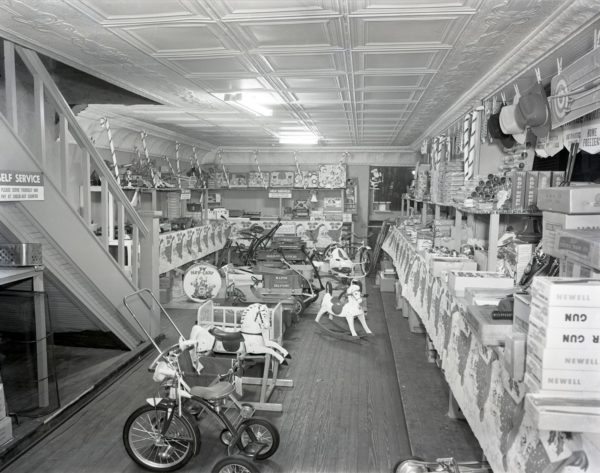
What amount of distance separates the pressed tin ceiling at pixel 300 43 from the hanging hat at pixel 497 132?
307 mm

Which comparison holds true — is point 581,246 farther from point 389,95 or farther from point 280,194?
point 280,194

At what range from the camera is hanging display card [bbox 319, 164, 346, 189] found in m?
12.8

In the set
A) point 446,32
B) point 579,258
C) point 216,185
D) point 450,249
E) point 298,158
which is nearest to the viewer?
point 579,258

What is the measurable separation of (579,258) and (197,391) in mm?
2704

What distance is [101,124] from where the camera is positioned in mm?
7629

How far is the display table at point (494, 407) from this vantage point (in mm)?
1813

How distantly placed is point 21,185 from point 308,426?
3174 mm

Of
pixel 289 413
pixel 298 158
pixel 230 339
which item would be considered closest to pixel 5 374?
pixel 230 339

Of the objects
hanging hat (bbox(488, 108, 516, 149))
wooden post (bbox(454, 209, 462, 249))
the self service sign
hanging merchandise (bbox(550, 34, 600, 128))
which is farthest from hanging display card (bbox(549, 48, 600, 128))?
the self service sign

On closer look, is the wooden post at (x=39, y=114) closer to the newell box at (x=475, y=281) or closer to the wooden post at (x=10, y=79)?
the wooden post at (x=10, y=79)

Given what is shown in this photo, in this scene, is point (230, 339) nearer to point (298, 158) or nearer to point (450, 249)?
point (450, 249)

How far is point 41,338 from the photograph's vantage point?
4.35 meters

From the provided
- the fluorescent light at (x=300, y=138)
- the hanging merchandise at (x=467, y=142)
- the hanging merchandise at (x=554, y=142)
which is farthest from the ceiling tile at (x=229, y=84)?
the fluorescent light at (x=300, y=138)

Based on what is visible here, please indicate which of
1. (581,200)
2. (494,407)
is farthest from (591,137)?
(494,407)
